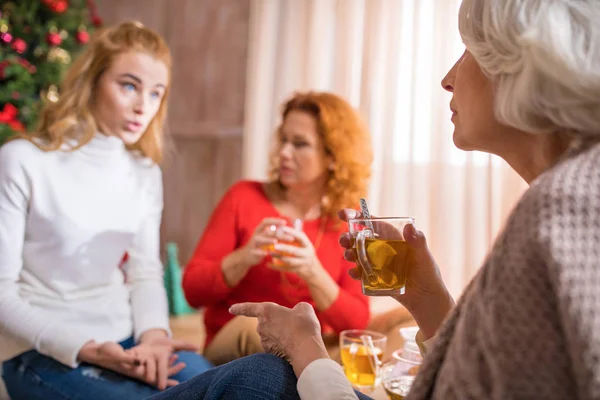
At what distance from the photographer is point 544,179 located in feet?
2.14

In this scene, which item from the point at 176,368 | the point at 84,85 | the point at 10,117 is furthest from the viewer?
the point at 10,117

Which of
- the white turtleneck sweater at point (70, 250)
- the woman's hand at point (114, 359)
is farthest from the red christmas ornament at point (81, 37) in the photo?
the woman's hand at point (114, 359)

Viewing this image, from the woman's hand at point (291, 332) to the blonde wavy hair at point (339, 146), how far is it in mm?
1036

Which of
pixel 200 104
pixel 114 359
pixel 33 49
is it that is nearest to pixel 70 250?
pixel 114 359

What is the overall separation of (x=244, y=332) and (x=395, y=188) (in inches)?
50.7

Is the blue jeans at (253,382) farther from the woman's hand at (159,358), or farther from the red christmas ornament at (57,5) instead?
the red christmas ornament at (57,5)

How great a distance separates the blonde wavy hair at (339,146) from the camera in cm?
208

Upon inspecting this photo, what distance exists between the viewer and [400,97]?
2.72 m

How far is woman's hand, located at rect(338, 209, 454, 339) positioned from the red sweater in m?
0.71

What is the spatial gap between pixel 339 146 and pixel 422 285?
39.5 inches

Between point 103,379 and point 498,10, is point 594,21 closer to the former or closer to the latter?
point 498,10


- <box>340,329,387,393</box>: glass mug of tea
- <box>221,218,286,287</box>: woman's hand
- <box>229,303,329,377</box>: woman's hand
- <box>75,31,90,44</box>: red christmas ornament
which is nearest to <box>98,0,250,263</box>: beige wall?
<box>75,31,90,44</box>: red christmas ornament

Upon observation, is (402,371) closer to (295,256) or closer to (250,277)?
(295,256)

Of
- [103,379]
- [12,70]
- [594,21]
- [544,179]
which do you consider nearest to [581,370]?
[544,179]
